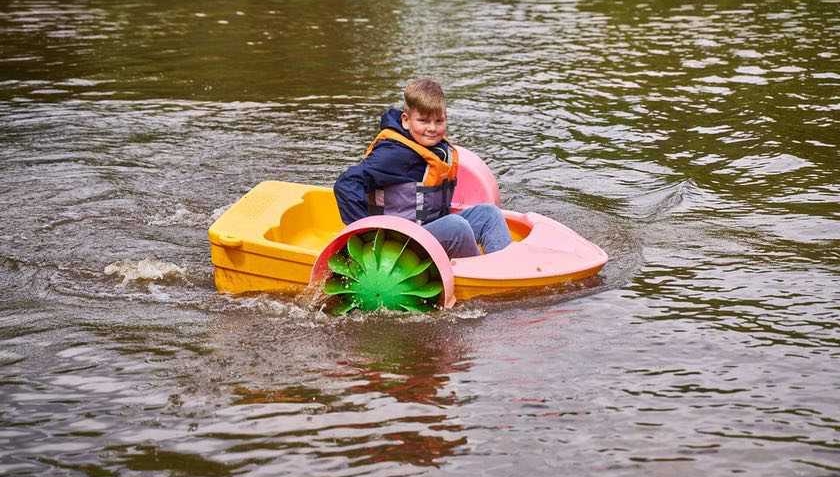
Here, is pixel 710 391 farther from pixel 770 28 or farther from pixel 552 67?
pixel 770 28

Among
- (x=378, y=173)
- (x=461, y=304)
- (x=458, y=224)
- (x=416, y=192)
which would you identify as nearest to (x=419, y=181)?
(x=416, y=192)

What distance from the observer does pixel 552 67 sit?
12.1 metres

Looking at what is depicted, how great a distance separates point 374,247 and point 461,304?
51 cm

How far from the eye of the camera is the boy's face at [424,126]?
Answer: 588 centimetres

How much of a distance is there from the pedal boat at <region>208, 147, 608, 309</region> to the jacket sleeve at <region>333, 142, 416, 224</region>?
0.73ft

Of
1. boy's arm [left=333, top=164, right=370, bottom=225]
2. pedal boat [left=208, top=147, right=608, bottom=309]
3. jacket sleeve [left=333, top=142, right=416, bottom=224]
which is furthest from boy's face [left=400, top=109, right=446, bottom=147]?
pedal boat [left=208, top=147, right=608, bottom=309]

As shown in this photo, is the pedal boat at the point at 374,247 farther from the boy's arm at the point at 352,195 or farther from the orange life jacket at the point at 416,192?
the orange life jacket at the point at 416,192

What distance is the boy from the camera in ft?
18.9

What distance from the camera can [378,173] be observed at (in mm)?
5855

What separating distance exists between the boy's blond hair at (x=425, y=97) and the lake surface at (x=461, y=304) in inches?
44.3

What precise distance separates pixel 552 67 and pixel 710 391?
804 cm

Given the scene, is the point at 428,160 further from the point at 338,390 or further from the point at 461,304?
the point at 338,390

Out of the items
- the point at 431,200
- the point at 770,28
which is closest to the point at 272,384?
the point at 431,200

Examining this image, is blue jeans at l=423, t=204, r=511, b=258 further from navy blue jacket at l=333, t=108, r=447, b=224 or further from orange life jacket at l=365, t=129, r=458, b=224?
navy blue jacket at l=333, t=108, r=447, b=224
